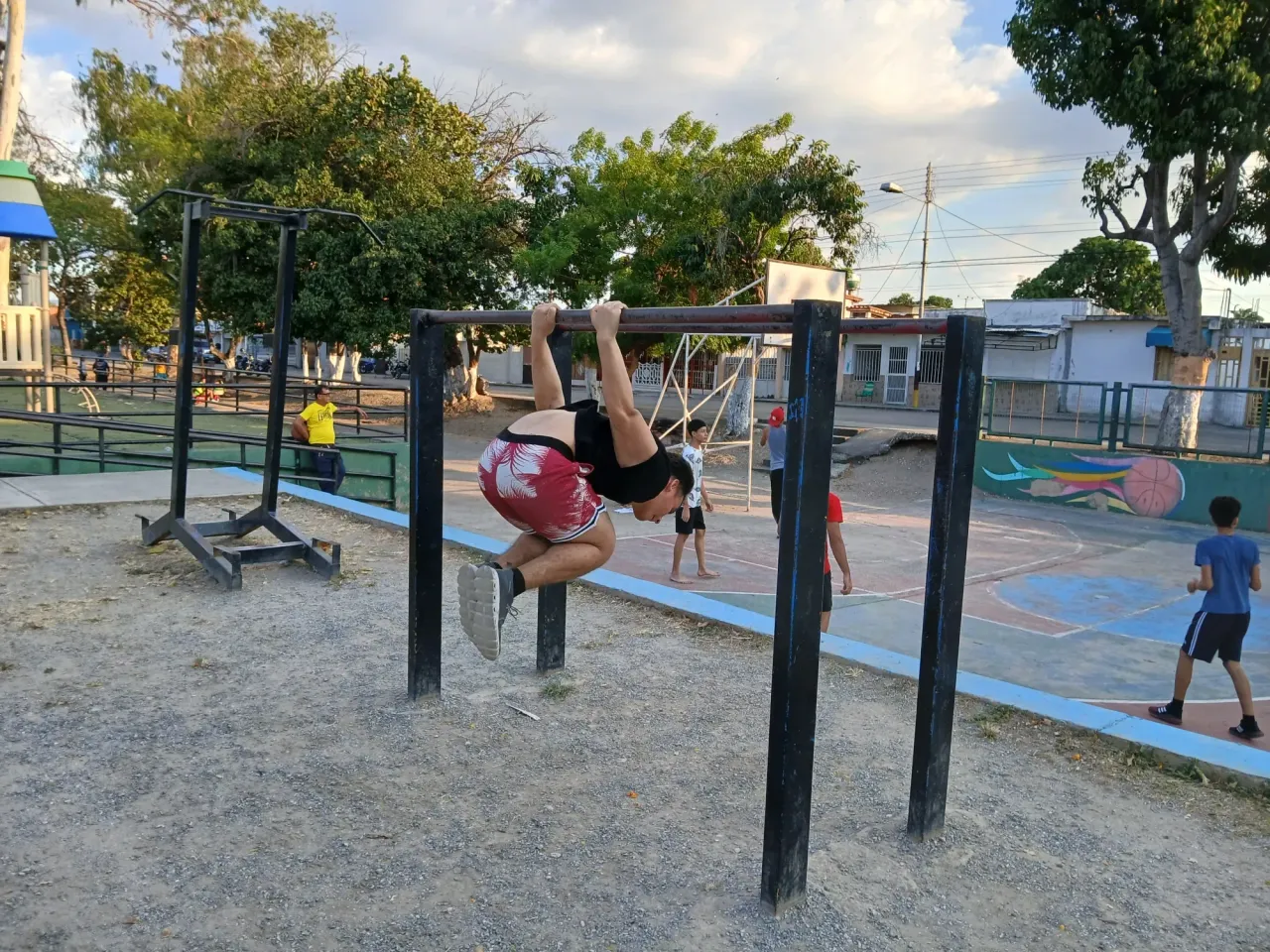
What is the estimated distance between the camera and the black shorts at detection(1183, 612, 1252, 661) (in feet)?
17.5

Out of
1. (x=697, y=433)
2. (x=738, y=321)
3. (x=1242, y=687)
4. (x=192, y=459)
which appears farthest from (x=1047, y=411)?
(x=738, y=321)

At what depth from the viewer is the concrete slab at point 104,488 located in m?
8.62

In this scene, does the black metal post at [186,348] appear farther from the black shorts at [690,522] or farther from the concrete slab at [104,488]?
the black shorts at [690,522]

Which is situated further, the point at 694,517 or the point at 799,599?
the point at 694,517

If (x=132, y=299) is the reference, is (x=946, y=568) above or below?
below

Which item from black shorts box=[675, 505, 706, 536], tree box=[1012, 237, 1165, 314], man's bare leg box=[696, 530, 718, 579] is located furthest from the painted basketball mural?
tree box=[1012, 237, 1165, 314]

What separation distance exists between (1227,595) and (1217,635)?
0.76 ft

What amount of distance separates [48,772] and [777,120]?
68.4ft

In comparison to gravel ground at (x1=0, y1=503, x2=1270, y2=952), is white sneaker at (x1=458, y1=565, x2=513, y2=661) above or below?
above

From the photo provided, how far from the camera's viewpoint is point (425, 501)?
13.9 ft

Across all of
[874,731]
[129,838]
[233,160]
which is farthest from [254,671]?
[233,160]

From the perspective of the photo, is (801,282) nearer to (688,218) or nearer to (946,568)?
(688,218)

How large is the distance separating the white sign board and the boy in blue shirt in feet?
35.0

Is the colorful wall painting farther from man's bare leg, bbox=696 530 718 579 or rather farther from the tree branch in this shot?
man's bare leg, bbox=696 530 718 579
